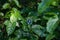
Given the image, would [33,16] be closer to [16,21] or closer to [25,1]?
[16,21]

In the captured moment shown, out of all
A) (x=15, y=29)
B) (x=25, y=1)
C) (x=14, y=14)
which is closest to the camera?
(x=14, y=14)

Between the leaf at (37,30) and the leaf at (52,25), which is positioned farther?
the leaf at (37,30)

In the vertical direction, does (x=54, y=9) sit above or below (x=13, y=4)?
below

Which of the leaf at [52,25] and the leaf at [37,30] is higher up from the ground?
the leaf at [37,30]

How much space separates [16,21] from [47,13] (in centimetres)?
37

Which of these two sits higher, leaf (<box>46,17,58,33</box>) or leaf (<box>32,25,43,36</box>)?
leaf (<box>32,25,43,36</box>)

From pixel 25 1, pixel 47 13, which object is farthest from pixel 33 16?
pixel 25 1

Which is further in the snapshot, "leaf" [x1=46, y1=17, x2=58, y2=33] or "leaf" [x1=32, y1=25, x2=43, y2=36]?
"leaf" [x1=32, y1=25, x2=43, y2=36]

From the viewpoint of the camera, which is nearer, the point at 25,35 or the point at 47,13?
the point at 47,13

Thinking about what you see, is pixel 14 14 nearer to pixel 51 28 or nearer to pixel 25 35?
pixel 25 35

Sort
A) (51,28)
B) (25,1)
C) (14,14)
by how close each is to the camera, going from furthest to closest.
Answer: (25,1) < (14,14) < (51,28)

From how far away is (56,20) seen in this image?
1628mm

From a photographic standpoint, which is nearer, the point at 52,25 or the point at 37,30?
the point at 52,25

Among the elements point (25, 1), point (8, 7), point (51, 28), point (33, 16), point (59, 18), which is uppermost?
point (25, 1)
